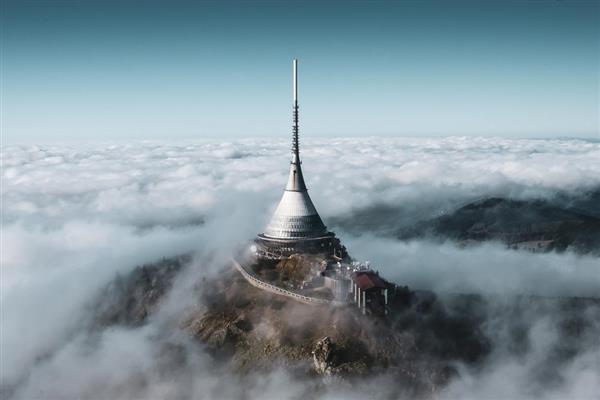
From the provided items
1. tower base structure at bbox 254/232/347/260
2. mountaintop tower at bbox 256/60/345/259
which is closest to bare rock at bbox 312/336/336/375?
tower base structure at bbox 254/232/347/260

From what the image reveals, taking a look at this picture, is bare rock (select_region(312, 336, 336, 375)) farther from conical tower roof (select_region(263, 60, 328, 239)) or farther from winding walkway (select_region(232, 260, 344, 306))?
conical tower roof (select_region(263, 60, 328, 239))

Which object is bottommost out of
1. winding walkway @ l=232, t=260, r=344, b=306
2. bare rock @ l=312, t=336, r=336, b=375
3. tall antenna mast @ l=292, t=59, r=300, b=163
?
bare rock @ l=312, t=336, r=336, b=375

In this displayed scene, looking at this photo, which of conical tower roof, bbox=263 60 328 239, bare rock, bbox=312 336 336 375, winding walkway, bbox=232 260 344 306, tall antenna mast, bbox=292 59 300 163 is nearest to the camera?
bare rock, bbox=312 336 336 375

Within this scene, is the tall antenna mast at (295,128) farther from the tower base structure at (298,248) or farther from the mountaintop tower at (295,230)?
the tower base structure at (298,248)

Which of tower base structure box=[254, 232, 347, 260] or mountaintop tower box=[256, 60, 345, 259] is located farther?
mountaintop tower box=[256, 60, 345, 259]

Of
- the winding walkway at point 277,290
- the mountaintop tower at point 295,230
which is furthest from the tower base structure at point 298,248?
the winding walkway at point 277,290

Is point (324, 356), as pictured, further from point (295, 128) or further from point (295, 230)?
point (295, 128)
